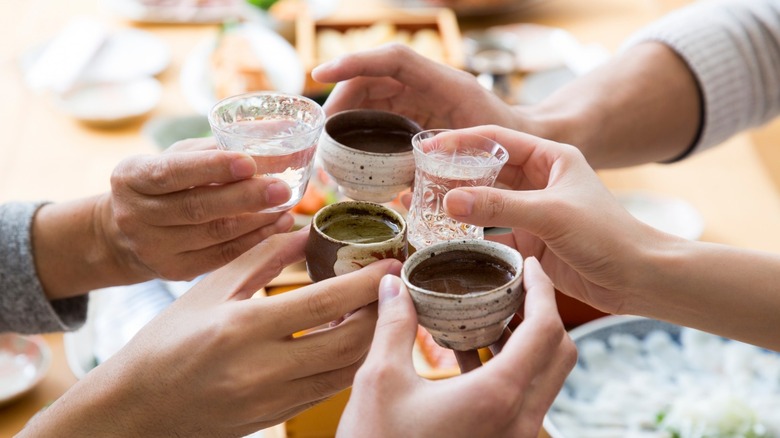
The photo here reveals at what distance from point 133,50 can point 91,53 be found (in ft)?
0.50

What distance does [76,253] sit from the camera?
167 cm

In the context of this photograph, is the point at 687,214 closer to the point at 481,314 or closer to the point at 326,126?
the point at 326,126

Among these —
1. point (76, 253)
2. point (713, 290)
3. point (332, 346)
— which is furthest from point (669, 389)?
point (76, 253)

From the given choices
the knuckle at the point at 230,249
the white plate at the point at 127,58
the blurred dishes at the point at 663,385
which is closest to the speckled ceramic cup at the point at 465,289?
the knuckle at the point at 230,249

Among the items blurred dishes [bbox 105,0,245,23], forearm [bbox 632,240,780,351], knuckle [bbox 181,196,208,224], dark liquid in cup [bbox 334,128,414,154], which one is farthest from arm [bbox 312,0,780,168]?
blurred dishes [bbox 105,0,245,23]

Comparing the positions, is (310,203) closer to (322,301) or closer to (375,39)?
(375,39)

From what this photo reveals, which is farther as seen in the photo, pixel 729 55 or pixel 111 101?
pixel 111 101

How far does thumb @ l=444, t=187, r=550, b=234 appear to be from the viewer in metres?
1.13

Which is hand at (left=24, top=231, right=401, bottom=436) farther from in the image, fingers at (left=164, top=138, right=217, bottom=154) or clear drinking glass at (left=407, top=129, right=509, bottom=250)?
fingers at (left=164, top=138, right=217, bottom=154)

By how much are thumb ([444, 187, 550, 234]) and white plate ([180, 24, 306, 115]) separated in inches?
61.9

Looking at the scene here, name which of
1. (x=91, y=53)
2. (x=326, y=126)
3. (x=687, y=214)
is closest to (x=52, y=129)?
(x=91, y=53)

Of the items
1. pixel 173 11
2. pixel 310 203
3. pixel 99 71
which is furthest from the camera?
pixel 173 11

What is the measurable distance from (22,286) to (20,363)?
0.19m

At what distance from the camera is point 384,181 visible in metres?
1.38
